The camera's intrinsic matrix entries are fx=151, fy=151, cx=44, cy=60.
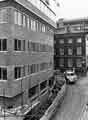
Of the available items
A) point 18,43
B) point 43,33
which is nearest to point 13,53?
point 18,43

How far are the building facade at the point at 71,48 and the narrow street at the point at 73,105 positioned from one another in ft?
47.5

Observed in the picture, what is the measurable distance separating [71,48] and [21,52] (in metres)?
29.6

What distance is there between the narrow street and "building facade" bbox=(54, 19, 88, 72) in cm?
1446

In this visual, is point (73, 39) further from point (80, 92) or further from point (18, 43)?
point (18, 43)

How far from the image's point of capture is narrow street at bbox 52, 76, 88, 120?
744 inches

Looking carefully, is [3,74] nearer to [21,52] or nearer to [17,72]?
[17,72]

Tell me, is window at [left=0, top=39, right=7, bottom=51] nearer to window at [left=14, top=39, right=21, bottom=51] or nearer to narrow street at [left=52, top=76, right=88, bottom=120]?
window at [left=14, top=39, right=21, bottom=51]

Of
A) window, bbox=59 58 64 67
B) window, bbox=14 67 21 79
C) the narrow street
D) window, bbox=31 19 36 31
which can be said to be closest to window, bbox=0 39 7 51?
window, bbox=14 67 21 79

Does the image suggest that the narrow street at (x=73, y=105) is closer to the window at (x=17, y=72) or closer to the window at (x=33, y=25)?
the window at (x=17, y=72)

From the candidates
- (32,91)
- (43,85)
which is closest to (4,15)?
(32,91)

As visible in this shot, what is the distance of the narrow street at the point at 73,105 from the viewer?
18.9 meters

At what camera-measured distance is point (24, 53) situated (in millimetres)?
18031

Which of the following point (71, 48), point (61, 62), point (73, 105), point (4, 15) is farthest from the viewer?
point (61, 62)

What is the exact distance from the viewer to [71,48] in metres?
44.8
